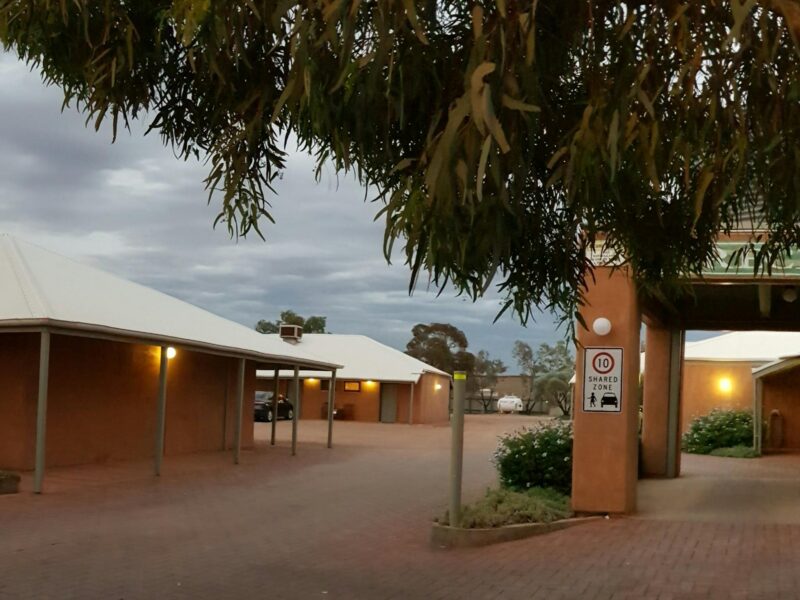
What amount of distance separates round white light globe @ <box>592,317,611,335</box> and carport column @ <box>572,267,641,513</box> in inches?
0.6

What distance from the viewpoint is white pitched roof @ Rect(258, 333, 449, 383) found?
4478cm

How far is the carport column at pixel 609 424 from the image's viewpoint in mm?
12344

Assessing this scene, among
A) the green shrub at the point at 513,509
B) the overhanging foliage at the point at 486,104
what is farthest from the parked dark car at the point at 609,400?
the overhanging foliage at the point at 486,104

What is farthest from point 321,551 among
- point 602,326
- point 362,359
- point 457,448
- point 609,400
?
point 362,359

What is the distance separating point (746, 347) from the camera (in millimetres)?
30312

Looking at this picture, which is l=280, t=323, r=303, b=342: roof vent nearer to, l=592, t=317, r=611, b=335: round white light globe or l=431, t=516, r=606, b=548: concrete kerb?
l=592, t=317, r=611, b=335: round white light globe

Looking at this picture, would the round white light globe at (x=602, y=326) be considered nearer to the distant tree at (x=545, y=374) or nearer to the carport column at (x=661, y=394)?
the carport column at (x=661, y=394)

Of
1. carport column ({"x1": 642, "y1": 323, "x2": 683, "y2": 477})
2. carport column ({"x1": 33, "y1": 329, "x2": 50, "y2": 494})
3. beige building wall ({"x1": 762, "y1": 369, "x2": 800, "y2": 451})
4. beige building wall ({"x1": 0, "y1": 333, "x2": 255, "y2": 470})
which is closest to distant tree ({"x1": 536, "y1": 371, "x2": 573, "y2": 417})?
beige building wall ({"x1": 762, "y1": 369, "x2": 800, "y2": 451})

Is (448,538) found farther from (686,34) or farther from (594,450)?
(686,34)

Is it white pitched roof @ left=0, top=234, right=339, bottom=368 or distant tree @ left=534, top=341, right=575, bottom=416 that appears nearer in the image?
white pitched roof @ left=0, top=234, right=339, bottom=368

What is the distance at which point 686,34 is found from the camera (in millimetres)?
4039

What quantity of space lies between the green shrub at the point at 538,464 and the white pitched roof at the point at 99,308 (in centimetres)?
683

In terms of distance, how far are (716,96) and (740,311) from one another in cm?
1492

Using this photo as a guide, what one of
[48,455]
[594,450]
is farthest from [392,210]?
[48,455]
